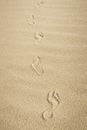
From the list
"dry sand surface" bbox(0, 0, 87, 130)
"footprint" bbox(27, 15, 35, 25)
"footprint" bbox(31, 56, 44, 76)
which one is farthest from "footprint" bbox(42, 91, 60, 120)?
"footprint" bbox(27, 15, 35, 25)

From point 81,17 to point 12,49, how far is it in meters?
0.66

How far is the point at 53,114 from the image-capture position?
87 centimetres

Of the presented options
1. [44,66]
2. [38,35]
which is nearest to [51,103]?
[44,66]

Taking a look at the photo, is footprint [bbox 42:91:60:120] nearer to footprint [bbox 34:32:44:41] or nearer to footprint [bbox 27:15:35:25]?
footprint [bbox 34:32:44:41]

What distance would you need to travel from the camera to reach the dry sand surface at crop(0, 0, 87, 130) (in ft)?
2.86

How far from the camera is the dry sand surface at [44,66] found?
A: 871mm

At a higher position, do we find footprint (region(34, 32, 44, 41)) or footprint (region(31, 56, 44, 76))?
footprint (region(34, 32, 44, 41))

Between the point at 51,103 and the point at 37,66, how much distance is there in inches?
11.8

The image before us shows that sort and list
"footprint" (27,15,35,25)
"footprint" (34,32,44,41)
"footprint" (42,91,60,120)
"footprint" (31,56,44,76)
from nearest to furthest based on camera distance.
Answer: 1. "footprint" (42,91,60,120)
2. "footprint" (31,56,44,76)
3. "footprint" (34,32,44,41)
4. "footprint" (27,15,35,25)

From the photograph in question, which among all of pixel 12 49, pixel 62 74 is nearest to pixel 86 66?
pixel 62 74

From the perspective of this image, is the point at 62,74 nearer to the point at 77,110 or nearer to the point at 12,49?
the point at 77,110

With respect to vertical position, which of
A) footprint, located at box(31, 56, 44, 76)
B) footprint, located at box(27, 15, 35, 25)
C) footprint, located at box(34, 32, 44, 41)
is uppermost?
footprint, located at box(27, 15, 35, 25)

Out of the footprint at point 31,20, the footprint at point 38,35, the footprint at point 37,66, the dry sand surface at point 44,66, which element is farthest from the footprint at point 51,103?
the footprint at point 31,20

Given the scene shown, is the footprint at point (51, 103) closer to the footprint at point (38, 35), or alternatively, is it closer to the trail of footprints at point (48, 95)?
the trail of footprints at point (48, 95)
